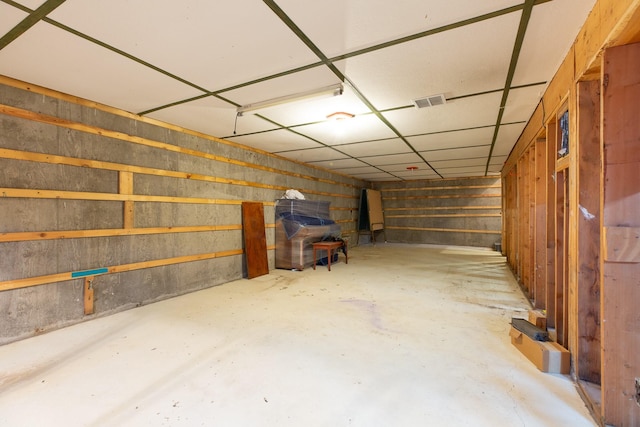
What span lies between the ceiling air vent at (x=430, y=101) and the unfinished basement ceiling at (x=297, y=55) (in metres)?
0.07

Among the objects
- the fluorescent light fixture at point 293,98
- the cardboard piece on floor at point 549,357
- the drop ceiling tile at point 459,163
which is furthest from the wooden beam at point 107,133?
the cardboard piece on floor at point 549,357

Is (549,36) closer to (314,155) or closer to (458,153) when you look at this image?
(458,153)

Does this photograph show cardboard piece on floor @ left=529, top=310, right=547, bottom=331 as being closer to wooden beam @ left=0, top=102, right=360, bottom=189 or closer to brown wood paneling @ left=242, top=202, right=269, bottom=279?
brown wood paneling @ left=242, top=202, right=269, bottom=279

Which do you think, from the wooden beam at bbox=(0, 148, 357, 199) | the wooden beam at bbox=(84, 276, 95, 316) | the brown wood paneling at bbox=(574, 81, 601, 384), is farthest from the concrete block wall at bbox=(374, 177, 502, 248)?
the wooden beam at bbox=(84, 276, 95, 316)

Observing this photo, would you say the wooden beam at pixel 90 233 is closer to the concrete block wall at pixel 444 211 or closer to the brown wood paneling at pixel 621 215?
the brown wood paneling at pixel 621 215

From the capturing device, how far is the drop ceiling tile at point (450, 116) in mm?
2865

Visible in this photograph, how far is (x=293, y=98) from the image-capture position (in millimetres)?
2695

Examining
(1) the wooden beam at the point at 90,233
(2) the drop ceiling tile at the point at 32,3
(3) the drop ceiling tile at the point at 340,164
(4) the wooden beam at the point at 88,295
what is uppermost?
(2) the drop ceiling tile at the point at 32,3

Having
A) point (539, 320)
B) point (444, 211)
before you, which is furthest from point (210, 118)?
point (444, 211)

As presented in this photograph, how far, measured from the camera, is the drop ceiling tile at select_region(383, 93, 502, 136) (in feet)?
9.40

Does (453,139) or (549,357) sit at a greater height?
(453,139)

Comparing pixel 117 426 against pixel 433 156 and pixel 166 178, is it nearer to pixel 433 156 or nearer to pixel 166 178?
pixel 166 178

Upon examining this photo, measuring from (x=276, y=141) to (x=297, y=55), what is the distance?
246 cm

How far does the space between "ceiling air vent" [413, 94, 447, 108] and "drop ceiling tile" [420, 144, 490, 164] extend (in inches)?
91.2
